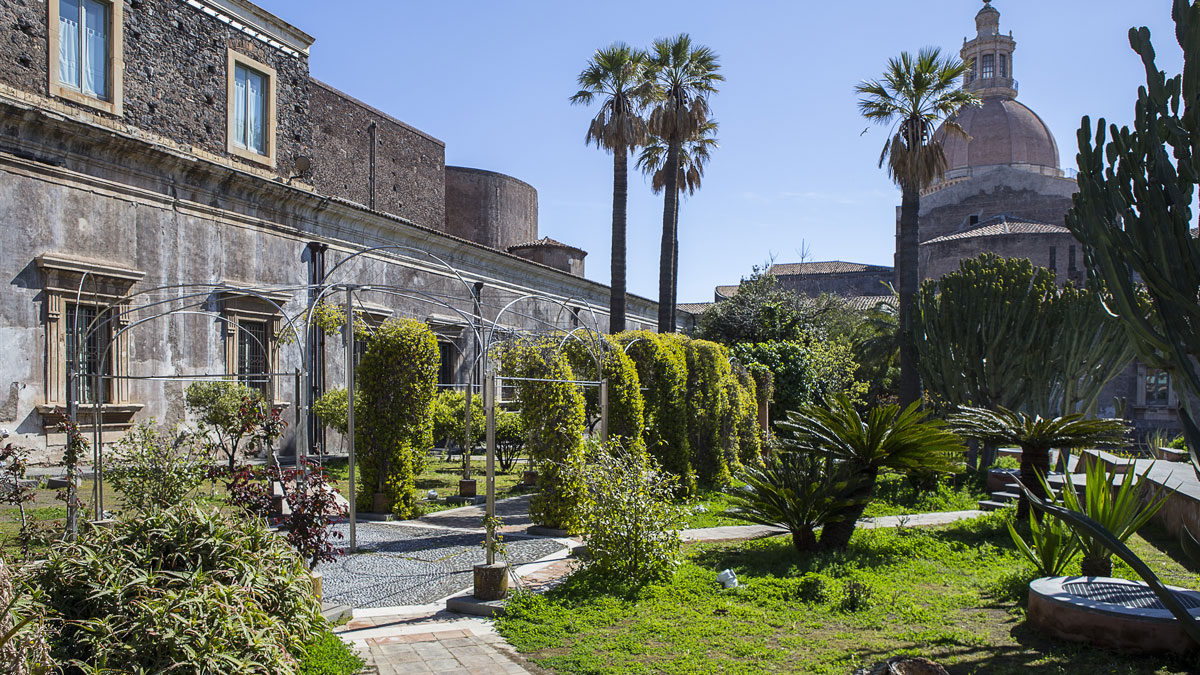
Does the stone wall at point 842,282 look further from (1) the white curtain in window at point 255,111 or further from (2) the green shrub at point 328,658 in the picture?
(2) the green shrub at point 328,658

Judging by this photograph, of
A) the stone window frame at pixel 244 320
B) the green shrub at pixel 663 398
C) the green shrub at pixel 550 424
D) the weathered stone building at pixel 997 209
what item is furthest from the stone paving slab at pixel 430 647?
the weathered stone building at pixel 997 209

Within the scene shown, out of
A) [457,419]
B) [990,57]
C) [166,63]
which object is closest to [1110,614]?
[457,419]

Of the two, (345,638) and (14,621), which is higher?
(14,621)

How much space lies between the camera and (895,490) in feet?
49.3

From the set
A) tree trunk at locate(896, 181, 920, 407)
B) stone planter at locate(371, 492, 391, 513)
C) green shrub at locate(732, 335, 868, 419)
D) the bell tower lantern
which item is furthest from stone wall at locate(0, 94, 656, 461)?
the bell tower lantern

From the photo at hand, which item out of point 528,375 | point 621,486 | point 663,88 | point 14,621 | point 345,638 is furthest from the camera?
point 663,88

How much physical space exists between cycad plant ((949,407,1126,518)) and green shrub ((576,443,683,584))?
4598 millimetres

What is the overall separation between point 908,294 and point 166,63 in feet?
53.5

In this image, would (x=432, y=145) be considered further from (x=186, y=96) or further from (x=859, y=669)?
(x=859, y=669)

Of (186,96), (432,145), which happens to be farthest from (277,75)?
(432,145)

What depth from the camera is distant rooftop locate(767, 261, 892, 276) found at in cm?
5684

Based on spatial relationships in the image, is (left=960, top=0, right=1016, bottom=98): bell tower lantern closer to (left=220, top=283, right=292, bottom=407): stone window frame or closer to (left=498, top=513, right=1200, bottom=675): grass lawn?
(left=220, top=283, right=292, bottom=407): stone window frame

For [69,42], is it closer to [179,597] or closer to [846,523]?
[179,597]

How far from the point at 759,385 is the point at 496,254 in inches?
391
